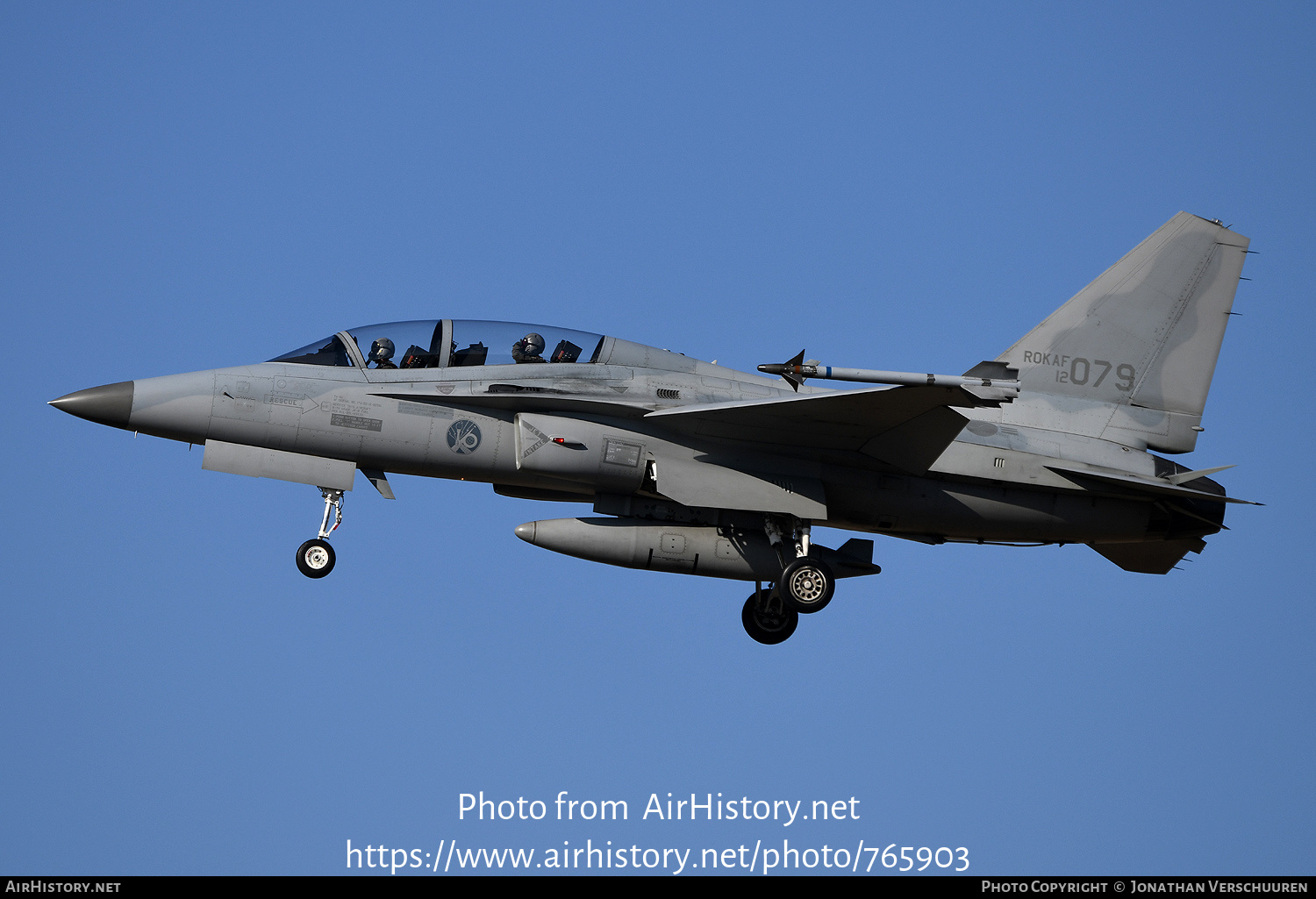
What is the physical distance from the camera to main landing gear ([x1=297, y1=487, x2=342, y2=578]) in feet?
50.5

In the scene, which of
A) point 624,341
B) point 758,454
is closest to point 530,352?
point 624,341

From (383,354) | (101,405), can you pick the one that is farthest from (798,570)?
(101,405)

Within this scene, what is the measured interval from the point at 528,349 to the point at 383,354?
1727mm

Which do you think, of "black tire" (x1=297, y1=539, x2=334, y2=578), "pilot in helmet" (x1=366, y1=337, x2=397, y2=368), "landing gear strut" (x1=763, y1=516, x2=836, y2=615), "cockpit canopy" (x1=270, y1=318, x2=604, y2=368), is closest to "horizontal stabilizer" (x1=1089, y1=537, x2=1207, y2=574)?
"landing gear strut" (x1=763, y1=516, x2=836, y2=615)

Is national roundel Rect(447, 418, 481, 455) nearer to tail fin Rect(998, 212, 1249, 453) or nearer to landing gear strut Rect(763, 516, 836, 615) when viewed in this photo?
landing gear strut Rect(763, 516, 836, 615)

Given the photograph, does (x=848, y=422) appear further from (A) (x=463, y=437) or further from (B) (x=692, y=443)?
(A) (x=463, y=437)

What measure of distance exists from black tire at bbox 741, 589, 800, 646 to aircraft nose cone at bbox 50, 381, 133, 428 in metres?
8.19

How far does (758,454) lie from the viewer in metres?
16.0

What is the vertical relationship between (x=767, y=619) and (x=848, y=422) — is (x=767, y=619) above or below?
below

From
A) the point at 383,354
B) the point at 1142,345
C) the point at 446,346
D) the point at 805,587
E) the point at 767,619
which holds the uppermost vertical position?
the point at 1142,345

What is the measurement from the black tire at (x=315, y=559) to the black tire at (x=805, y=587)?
5.35m

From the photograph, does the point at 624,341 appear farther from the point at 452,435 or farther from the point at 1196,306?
the point at 1196,306

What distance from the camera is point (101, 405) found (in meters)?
15.0
